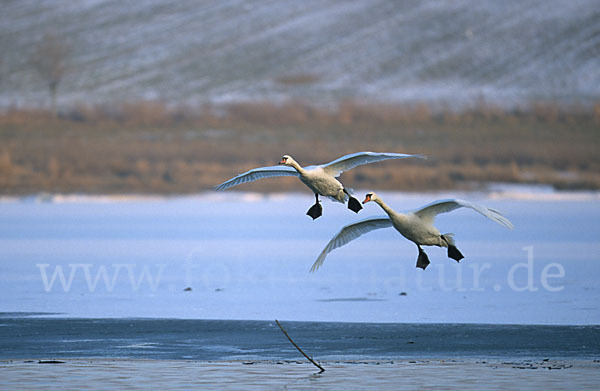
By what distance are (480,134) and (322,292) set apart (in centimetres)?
4523

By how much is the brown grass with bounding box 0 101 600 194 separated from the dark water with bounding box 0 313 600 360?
27557 millimetres

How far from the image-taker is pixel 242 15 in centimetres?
11994

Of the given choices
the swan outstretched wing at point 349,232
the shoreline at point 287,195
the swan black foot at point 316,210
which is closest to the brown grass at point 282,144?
the shoreline at point 287,195

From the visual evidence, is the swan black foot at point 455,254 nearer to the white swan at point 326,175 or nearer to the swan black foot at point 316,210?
the white swan at point 326,175

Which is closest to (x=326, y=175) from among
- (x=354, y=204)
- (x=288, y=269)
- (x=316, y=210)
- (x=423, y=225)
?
(x=316, y=210)

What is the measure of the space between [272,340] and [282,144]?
45.2m

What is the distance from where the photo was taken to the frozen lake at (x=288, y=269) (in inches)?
626

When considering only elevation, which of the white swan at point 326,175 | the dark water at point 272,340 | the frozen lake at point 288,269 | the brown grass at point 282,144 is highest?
the brown grass at point 282,144

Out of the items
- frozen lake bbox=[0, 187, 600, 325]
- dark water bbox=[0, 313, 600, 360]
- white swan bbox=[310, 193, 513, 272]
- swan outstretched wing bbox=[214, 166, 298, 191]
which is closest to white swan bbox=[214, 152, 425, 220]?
swan outstretched wing bbox=[214, 166, 298, 191]

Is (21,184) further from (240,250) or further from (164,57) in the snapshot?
(164,57)

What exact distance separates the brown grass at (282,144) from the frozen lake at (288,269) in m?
12.2

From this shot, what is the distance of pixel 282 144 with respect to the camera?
193 feet

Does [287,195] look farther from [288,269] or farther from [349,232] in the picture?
[349,232]

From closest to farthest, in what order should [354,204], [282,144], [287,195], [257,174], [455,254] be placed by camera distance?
[455,254]
[354,204]
[257,174]
[287,195]
[282,144]
